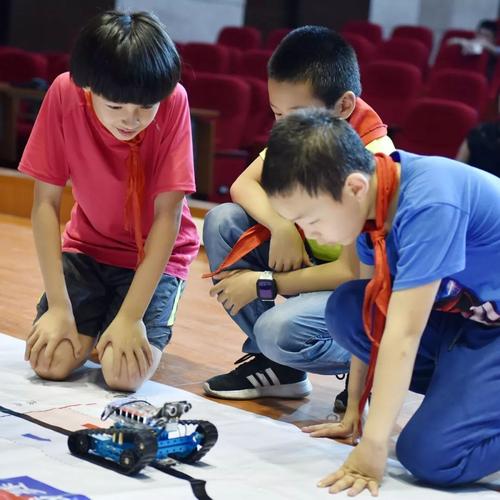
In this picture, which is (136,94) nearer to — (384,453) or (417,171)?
(417,171)

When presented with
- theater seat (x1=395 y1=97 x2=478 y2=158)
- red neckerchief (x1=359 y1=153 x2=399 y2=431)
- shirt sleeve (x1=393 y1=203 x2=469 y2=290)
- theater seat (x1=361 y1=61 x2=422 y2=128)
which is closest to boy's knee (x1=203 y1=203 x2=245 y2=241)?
red neckerchief (x1=359 y1=153 x2=399 y2=431)

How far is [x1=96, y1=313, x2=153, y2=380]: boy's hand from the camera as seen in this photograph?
248cm

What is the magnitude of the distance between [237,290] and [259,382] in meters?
0.25

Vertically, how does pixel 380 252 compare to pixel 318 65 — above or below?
below

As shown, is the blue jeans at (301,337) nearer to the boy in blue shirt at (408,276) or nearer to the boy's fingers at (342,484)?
the boy in blue shirt at (408,276)

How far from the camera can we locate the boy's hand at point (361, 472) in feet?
6.13

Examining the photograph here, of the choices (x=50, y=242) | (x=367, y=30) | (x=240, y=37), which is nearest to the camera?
(x=50, y=242)

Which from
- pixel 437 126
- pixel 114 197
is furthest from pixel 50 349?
pixel 437 126

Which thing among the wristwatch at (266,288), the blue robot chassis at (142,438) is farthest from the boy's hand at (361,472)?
the wristwatch at (266,288)

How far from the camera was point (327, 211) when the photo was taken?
1.84 metres

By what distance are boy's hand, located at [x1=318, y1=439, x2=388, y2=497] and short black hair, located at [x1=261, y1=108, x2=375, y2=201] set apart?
422 millimetres

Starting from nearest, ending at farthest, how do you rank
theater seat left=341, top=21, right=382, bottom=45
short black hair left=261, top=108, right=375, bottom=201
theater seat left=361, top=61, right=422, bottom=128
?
short black hair left=261, top=108, right=375, bottom=201, theater seat left=361, top=61, right=422, bottom=128, theater seat left=341, top=21, right=382, bottom=45

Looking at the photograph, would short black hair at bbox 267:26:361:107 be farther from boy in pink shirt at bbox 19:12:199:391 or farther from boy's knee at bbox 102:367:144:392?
boy's knee at bbox 102:367:144:392

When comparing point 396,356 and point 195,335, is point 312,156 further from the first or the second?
point 195,335
